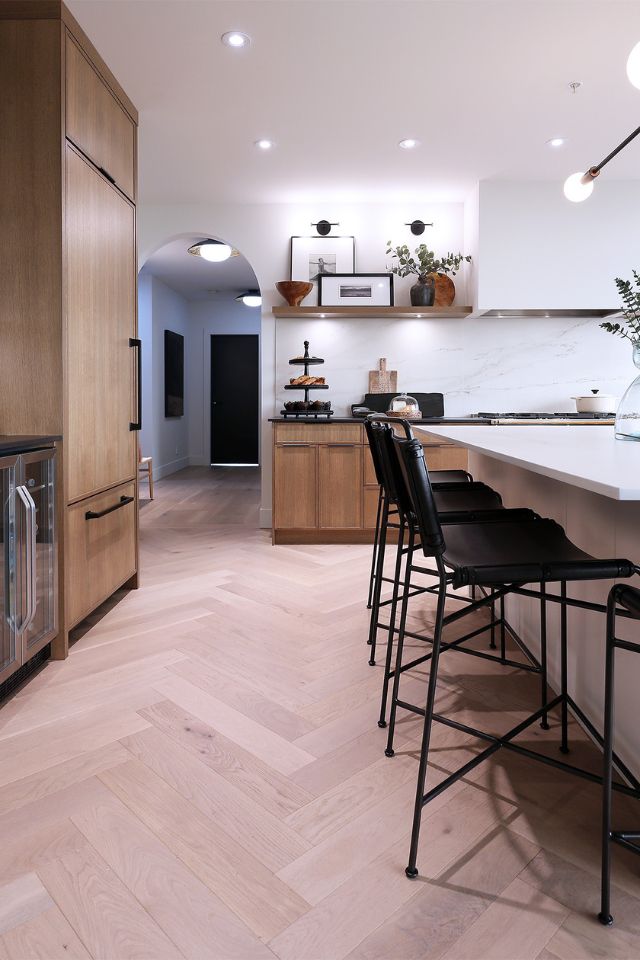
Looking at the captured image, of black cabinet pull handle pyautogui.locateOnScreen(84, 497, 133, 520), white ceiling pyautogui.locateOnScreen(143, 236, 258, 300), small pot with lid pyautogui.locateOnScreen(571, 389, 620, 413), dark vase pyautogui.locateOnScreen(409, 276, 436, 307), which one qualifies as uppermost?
white ceiling pyautogui.locateOnScreen(143, 236, 258, 300)

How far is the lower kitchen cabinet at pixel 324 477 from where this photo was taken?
4.62 meters

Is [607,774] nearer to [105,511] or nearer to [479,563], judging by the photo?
[479,563]

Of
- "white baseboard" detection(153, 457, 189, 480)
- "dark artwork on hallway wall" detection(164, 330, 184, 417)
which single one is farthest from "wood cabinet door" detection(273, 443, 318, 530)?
"dark artwork on hallway wall" detection(164, 330, 184, 417)

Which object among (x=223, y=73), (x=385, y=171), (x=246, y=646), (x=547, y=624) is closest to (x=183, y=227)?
(x=385, y=171)

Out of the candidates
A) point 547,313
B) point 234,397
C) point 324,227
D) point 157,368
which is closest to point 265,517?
point 324,227

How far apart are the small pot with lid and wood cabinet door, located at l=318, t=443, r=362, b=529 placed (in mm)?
1685

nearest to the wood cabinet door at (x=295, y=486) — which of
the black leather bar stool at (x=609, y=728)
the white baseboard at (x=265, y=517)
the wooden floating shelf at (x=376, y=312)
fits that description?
the white baseboard at (x=265, y=517)

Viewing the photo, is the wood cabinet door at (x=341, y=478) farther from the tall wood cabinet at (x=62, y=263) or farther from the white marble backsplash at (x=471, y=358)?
the tall wood cabinet at (x=62, y=263)

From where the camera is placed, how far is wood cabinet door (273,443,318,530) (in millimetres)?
4633

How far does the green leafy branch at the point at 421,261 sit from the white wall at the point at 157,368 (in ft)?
12.1

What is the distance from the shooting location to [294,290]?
4.91 meters

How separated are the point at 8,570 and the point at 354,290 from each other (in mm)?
3695

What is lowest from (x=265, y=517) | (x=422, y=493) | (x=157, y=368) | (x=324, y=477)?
(x=265, y=517)

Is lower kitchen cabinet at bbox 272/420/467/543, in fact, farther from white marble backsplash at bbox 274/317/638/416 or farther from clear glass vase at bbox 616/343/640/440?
clear glass vase at bbox 616/343/640/440
